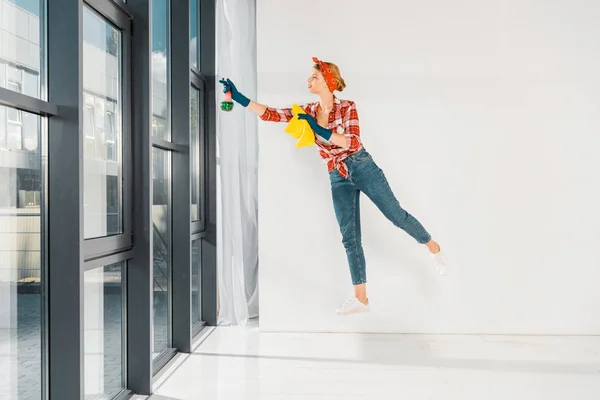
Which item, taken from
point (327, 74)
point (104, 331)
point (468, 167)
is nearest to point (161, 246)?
point (104, 331)

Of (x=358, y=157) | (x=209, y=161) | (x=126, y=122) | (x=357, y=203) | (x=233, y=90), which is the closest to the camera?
(x=126, y=122)

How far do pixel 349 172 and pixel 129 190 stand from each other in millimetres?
1374

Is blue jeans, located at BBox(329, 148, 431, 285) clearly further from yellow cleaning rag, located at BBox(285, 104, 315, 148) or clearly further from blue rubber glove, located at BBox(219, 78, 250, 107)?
blue rubber glove, located at BBox(219, 78, 250, 107)

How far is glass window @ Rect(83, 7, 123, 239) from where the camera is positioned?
7.19 feet

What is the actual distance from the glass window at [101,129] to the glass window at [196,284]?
1363 mm

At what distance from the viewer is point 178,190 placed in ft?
10.9

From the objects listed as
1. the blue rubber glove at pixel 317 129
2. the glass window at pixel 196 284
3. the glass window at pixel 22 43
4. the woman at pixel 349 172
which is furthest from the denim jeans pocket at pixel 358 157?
the glass window at pixel 22 43

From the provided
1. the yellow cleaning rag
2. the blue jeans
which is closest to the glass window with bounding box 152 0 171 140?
the yellow cleaning rag

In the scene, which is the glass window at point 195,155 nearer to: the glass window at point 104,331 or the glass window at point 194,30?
the glass window at point 194,30

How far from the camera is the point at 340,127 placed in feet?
10.8

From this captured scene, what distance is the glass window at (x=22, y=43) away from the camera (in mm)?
1611

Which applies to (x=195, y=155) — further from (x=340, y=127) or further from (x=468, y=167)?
(x=468, y=167)

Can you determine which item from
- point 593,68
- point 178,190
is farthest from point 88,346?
point 593,68

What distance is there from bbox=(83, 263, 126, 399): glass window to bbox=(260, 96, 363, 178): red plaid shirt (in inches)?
55.5
